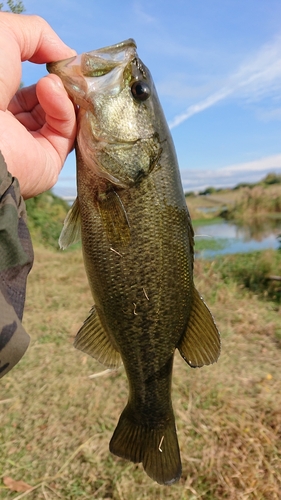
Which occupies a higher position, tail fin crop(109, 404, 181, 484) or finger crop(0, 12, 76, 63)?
finger crop(0, 12, 76, 63)

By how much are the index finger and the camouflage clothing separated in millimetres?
588

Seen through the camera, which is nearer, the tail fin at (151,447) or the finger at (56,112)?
the finger at (56,112)

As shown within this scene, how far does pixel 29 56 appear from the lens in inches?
78.4

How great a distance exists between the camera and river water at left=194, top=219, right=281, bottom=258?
18062mm

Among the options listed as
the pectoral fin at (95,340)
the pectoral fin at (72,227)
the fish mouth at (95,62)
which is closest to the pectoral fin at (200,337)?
the pectoral fin at (95,340)

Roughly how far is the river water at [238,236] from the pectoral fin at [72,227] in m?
15.2

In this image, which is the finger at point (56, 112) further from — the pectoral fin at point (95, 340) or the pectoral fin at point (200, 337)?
the pectoral fin at point (200, 337)

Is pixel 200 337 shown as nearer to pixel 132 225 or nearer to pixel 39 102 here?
pixel 132 225

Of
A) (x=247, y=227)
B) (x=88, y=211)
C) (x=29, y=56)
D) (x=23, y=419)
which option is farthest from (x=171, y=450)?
(x=247, y=227)

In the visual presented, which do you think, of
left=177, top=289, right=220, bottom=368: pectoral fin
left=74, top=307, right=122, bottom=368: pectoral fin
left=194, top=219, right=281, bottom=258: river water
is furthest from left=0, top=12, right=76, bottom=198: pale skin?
left=194, top=219, right=281, bottom=258: river water

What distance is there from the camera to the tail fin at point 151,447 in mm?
2094

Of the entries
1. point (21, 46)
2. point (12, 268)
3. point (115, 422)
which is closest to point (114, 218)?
point (12, 268)

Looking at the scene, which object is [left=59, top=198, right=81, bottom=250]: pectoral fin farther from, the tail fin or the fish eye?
the tail fin

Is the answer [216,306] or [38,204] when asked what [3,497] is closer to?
[216,306]
